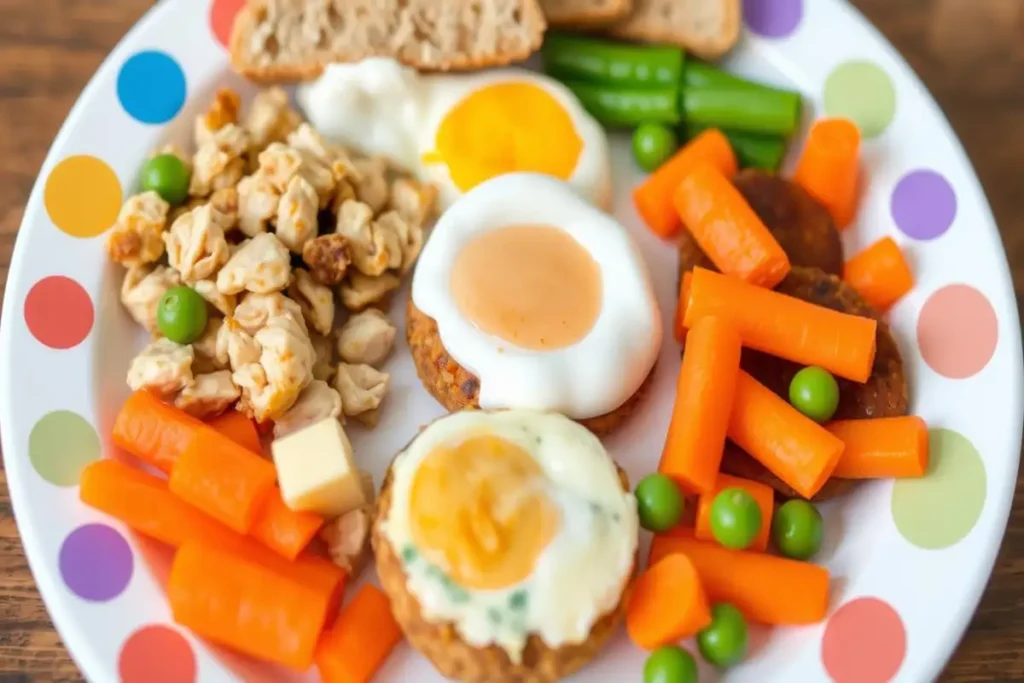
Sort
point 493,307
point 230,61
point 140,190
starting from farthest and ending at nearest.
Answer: point 230,61 < point 140,190 < point 493,307

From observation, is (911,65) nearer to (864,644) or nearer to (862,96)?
(862,96)

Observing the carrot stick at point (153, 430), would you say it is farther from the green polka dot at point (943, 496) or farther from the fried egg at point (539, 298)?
the green polka dot at point (943, 496)

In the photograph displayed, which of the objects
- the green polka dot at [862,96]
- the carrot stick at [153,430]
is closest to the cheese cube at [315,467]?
the carrot stick at [153,430]

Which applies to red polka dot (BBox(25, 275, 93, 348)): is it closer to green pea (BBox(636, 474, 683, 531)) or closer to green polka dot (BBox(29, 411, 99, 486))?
green polka dot (BBox(29, 411, 99, 486))

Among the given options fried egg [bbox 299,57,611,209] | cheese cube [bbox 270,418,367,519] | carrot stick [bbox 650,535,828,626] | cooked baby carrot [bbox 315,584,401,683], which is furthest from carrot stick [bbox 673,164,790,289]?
cooked baby carrot [bbox 315,584,401,683]

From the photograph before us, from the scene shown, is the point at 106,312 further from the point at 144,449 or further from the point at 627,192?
the point at 627,192

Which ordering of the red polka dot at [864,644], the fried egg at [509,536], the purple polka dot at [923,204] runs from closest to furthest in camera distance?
the fried egg at [509,536] → the red polka dot at [864,644] → the purple polka dot at [923,204]

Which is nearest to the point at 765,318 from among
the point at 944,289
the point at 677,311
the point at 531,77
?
the point at 677,311
